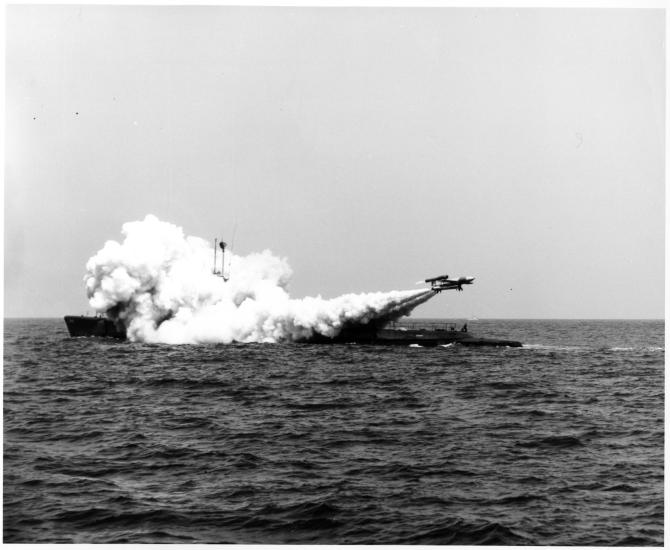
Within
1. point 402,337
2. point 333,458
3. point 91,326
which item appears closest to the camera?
point 333,458

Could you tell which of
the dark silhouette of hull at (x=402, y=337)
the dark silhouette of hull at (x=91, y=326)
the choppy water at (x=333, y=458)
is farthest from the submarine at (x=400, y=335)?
the choppy water at (x=333, y=458)

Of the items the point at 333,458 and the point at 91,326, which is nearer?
the point at 333,458

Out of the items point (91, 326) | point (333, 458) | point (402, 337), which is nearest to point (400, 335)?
point (402, 337)

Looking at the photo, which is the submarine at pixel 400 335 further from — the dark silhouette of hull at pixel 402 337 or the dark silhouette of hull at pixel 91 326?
the dark silhouette of hull at pixel 91 326

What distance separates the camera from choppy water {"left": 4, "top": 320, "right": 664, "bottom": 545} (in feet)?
A: 52.6

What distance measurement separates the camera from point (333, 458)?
20.9 m

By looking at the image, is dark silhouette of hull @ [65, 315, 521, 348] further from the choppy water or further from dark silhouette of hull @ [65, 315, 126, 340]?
the choppy water

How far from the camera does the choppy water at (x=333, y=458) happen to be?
16.0 metres

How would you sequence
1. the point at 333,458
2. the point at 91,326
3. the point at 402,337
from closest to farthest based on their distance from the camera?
1. the point at 333,458
2. the point at 402,337
3. the point at 91,326

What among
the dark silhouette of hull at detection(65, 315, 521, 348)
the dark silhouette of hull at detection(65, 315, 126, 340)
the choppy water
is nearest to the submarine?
→ the dark silhouette of hull at detection(65, 315, 521, 348)

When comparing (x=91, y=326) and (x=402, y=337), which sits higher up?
(x=91, y=326)

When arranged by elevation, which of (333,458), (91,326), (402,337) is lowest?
(333,458)

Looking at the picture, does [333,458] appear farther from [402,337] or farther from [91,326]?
[91,326]

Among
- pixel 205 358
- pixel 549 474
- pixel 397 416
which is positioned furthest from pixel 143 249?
pixel 549 474
